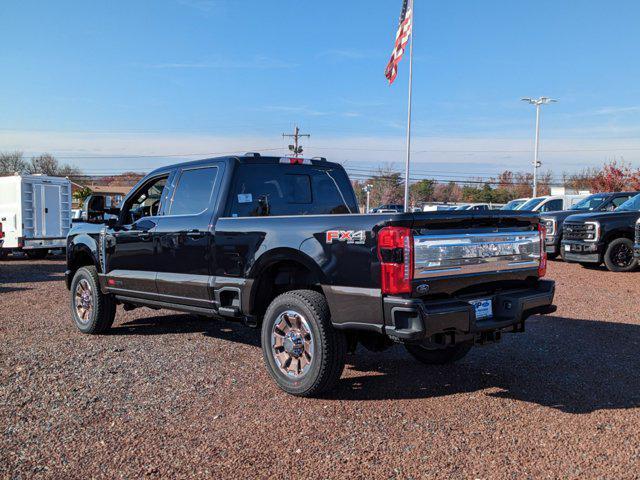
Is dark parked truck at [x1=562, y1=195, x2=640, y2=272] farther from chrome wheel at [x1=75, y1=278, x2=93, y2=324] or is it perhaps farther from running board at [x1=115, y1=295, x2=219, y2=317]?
chrome wheel at [x1=75, y1=278, x2=93, y2=324]

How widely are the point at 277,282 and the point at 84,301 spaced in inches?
133

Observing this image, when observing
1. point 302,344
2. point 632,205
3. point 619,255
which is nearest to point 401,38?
point 632,205

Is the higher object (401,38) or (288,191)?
(401,38)

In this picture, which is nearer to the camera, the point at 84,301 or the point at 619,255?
the point at 84,301

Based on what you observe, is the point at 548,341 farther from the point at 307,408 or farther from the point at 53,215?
the point at 53,215

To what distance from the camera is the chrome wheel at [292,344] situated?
16.0 ft

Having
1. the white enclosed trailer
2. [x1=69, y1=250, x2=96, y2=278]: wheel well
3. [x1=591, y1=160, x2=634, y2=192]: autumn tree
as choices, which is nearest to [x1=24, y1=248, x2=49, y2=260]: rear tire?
the white enclosed trailer

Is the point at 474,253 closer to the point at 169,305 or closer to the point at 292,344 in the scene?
the point at 292,344

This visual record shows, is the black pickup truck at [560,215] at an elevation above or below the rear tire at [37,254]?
above

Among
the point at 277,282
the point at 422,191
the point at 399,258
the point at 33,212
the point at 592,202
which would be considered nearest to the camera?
the point at 399,258

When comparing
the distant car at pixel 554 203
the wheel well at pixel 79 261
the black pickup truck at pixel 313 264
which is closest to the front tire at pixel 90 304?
the black pickup truck at pixel 313 264

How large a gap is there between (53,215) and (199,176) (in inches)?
581

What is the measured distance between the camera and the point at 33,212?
18516mm

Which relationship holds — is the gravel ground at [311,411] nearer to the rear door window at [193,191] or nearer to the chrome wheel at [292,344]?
the chrome wheel at [292,344]
